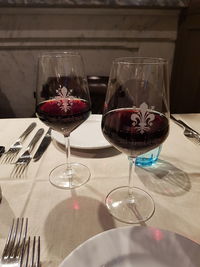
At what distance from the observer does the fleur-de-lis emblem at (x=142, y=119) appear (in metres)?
0.39

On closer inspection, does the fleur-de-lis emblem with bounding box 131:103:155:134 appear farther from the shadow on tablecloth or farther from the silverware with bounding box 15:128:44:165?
the silverware with bounding box 15:128:44:165

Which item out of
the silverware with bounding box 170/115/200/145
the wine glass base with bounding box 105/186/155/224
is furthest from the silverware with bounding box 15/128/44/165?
the silverware with bounding box 170/115/200/145

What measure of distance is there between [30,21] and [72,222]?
1769mm

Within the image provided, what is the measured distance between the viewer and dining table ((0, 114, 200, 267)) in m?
0.39

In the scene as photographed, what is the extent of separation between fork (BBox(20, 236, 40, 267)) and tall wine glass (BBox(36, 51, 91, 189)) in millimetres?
154

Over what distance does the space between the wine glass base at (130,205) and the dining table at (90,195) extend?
1cm

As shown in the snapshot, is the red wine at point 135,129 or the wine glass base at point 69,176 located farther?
the wine glass base at point 69,176

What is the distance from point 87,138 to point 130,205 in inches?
10.5

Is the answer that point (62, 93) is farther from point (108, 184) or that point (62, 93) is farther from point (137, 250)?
point (137, 250)

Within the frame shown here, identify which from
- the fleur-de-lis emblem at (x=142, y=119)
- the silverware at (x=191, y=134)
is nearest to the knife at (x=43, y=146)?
the fleur-de-lis emblem at (x=142, y=119)

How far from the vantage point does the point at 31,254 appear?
34cm

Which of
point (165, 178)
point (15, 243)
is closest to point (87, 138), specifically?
point (165, 178)

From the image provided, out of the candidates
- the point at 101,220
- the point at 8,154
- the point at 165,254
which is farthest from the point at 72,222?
the point at 8,154

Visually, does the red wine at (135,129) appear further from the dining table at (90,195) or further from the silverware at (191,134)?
the silverware at (191,134)
